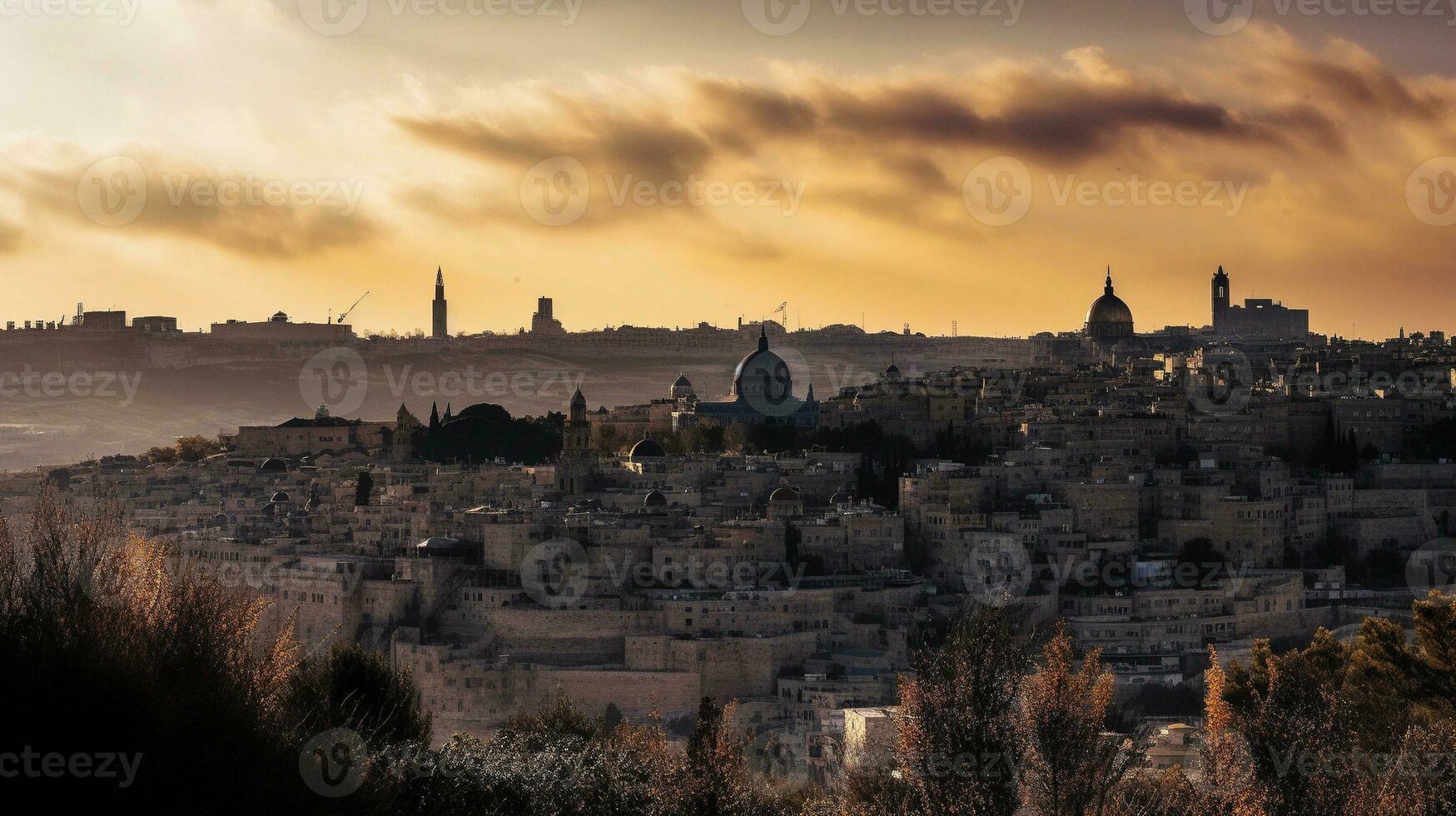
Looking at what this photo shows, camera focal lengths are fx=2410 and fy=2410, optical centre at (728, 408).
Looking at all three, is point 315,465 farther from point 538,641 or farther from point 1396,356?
point 1396,356

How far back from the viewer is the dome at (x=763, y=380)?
66.1 meters

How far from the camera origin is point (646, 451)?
53.3 m

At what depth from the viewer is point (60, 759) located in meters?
17.5

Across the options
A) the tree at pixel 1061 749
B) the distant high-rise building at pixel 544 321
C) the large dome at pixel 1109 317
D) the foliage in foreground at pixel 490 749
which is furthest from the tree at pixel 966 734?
the distant high-rise building at pixel 544 321

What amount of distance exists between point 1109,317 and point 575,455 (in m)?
36.9

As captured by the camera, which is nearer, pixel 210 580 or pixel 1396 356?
pixel 210 580

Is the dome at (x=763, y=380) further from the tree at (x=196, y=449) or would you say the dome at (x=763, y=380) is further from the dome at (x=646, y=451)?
the tree at (x=196, y=449)

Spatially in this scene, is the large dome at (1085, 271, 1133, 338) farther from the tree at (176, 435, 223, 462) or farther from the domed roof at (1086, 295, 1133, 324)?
the tree at (176, 435, 223, 462)

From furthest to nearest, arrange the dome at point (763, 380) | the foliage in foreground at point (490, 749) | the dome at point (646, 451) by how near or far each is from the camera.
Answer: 1. the dome at point (763, 380)
2. the dome at point (646, 451)
3. the foliage in foreground at point (490, 749)

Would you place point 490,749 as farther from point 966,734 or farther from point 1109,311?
point 1109,311

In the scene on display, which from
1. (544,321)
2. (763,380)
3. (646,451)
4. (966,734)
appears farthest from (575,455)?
(544,321)

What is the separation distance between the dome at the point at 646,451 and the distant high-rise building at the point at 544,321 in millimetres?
104852

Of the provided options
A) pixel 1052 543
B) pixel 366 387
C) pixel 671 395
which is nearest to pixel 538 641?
pixel 1052 543

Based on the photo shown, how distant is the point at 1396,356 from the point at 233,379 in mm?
83860
